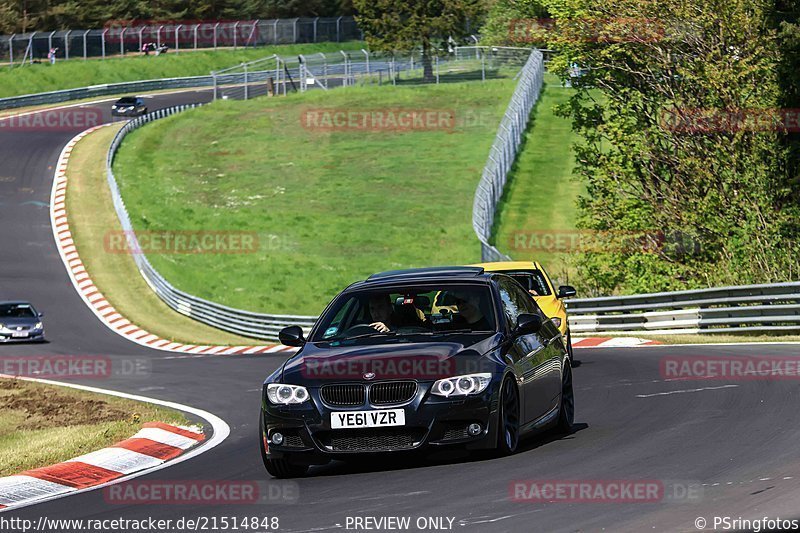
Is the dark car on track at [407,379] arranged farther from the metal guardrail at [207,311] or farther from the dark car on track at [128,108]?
the dark car on track at [128,108]

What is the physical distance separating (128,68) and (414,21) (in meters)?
23.1

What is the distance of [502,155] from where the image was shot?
53.9m

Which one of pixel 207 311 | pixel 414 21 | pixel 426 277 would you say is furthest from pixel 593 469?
pixel 414 21

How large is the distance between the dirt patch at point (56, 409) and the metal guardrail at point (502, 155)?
48.3 ft

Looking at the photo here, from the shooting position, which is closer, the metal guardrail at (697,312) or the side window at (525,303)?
the side window at (525,303)

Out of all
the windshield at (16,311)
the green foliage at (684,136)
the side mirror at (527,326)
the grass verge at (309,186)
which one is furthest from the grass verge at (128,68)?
the side mirror at (527,326)

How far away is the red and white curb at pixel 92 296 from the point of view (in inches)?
1339

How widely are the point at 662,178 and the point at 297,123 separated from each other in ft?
142

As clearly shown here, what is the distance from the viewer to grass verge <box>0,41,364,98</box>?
91.4 meters

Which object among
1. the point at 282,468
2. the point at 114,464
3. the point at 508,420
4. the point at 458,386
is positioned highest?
the point at 458,386

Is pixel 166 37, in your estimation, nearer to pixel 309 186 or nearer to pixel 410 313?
pixel 309 186

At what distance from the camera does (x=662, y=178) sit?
117ft

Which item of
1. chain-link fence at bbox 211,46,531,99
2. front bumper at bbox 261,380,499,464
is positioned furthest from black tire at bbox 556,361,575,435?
chain-link fence at bbox 211,46,531,99

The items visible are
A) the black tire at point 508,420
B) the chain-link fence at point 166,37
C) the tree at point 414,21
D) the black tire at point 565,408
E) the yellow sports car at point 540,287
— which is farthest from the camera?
the chain-link fence at point 166,37
